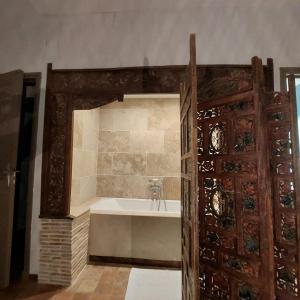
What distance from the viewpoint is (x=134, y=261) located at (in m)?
2.62

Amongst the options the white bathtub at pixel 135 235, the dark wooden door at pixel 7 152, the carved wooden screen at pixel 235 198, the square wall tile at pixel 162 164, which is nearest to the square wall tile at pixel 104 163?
the square wall tile at pixel 162 164

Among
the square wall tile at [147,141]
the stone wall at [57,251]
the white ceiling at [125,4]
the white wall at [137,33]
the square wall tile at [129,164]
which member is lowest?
the stone wall at [57,251]

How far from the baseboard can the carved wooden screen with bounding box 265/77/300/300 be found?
137 cm

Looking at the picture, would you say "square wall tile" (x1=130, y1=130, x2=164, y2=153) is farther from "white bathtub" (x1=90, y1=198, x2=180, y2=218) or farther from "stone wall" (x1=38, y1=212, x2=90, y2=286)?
"stone wall" (x1=38, y1=212, x2=90, y2=286)

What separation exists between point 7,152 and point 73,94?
0.88 meters

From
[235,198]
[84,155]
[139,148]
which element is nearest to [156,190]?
[139,148]

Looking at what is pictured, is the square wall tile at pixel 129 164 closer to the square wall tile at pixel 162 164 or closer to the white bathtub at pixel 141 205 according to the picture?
the square wall tile at pixel 162 164

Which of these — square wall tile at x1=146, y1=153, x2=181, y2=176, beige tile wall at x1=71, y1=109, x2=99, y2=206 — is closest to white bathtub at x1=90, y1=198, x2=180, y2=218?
beige tile wall at x1=71, y1=109, x2=99, y2=206

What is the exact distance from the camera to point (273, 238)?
4.60ft

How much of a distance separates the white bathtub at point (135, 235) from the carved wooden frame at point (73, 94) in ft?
1.95

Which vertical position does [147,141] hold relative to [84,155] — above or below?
above

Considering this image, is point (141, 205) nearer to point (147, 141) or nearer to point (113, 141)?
point (147, 141)

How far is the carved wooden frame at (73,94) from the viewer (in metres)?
2.17

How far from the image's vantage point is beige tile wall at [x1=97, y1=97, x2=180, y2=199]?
348 cm
